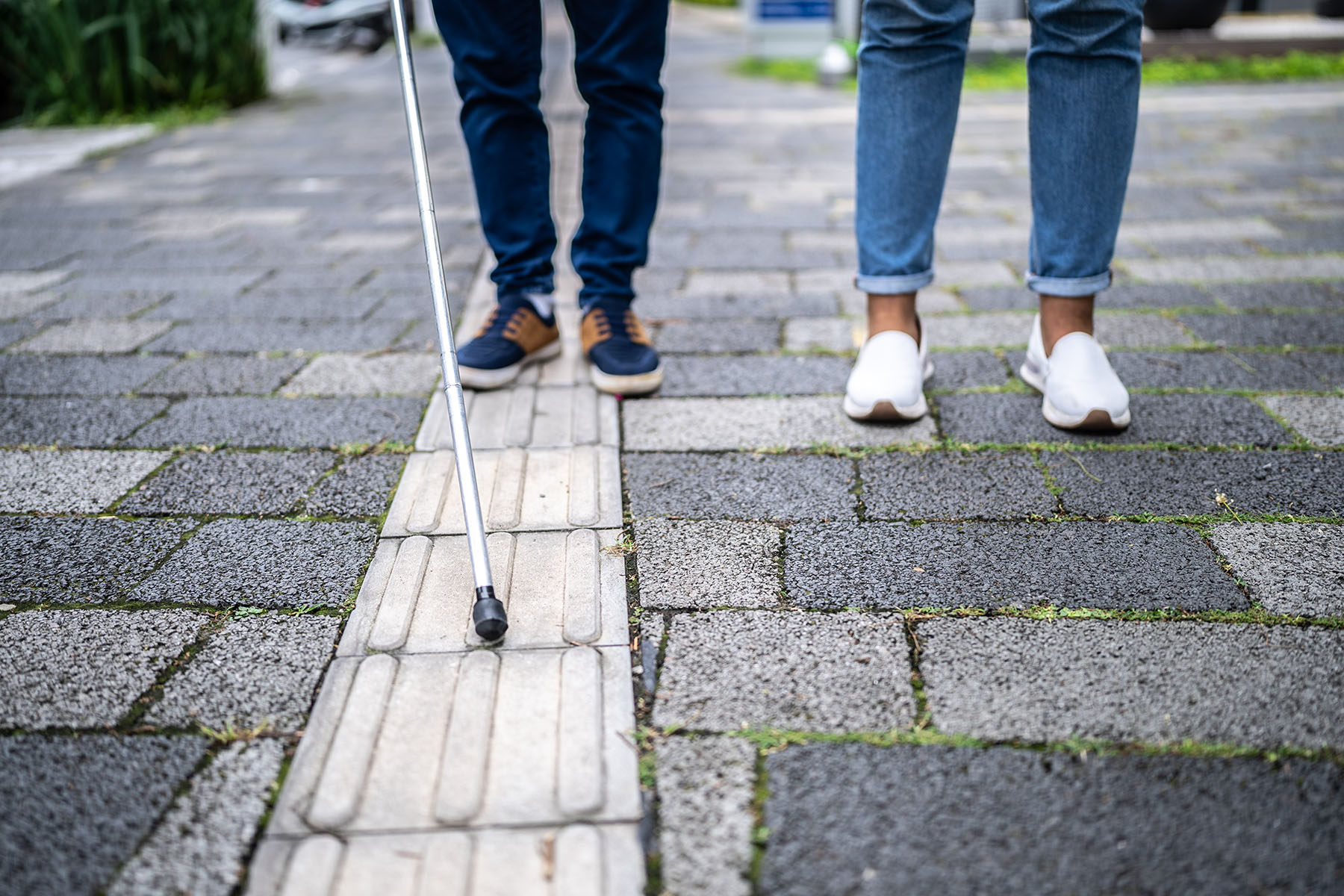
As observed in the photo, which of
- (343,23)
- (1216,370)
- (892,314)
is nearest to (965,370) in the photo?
(892,314)

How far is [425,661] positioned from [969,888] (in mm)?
653

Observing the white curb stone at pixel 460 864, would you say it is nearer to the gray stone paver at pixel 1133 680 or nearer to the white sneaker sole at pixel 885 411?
the gray stone paver at pixel 1133 680

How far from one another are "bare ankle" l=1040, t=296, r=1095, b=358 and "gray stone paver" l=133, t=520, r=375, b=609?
4.22 ft

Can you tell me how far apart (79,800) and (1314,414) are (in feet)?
6.59

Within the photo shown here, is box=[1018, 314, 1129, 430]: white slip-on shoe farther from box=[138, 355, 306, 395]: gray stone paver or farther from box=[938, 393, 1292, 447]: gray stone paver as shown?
box=[138, 355, 306, 395]: gray stone paver

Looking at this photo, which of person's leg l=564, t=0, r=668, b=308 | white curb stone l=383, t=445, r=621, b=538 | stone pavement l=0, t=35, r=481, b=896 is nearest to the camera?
stone pavement l=0, t=35, r=481, b=896

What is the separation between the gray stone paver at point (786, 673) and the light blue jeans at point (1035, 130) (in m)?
0.91

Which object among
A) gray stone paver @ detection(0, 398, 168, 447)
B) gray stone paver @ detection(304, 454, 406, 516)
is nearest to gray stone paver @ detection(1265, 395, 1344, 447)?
gray stone paver @ detection(304, 454, 406, 516)

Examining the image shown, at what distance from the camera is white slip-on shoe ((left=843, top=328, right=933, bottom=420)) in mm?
1861

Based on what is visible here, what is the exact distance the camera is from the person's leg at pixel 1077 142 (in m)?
1.74

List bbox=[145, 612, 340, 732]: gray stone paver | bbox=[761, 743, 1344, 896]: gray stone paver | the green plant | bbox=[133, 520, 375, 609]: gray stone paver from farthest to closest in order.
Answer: the green plant < bbox=[133, 520, 375, 609]: gray stone paver < bbox=[145, 612, 340, 732]: gray stone paver < bbox=[761, 743, 1344, 896]: gray stone paver

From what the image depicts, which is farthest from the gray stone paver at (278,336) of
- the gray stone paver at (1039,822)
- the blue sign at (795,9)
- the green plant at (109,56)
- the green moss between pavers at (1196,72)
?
the blue sign at (795,9)

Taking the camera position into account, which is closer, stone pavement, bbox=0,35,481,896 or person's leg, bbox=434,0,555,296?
stone pavement, bbox=0,35,481,896

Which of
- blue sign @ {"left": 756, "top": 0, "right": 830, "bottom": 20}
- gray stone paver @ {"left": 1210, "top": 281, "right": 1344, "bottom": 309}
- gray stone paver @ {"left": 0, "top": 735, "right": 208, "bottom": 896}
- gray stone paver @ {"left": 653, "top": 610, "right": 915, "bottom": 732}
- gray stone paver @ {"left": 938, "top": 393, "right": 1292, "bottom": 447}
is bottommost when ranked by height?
gray stone paver @ {"left": 1210, "top": 281, "right": 1344, "bottom": 309}
